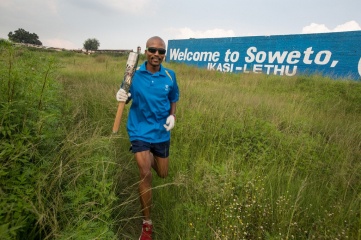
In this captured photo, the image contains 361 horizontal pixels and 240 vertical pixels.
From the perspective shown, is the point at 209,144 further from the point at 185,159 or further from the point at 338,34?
the point at 338,34

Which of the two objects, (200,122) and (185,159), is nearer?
(185,159)

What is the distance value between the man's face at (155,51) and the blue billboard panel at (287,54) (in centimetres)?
1056

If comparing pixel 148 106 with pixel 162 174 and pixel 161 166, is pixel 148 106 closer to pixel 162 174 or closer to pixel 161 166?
pixel 161 166

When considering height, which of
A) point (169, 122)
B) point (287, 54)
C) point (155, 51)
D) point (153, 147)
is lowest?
point (153, 147)

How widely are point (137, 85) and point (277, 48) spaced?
12.1 m

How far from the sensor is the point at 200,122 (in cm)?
423

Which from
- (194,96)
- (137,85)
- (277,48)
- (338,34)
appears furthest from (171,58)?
(137,85)

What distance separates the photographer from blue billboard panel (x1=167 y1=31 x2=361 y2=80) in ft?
34.2

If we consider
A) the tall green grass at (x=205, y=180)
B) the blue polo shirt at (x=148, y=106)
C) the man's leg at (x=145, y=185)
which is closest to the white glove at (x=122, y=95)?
the blue polo shirt at (x=148, y=106)

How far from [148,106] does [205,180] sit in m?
1.04

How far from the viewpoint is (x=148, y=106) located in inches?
102

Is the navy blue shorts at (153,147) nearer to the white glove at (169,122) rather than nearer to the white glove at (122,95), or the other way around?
the white glove at (169,122)

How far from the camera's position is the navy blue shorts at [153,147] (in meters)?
2.48

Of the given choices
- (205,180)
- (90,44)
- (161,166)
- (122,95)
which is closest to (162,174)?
(161,166)
